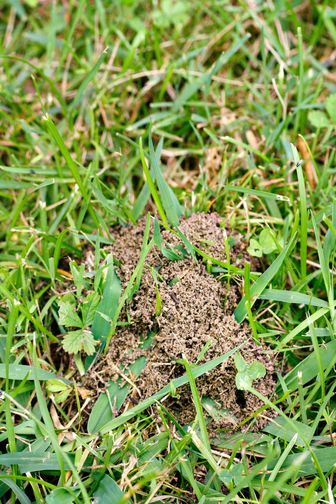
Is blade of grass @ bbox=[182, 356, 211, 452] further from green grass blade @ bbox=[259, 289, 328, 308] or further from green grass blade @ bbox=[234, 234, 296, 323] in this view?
green grass blade @ bbox=[259, 289, 328, 308]

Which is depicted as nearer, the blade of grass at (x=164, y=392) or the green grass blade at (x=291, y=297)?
the blade of grass at (x=164, y=392)

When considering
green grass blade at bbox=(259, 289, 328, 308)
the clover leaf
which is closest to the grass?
green grass blade at bbox=(259, 289, 328, 308)

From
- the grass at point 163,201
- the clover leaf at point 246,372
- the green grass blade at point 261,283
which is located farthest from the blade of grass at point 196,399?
the green grass blade at point 261,283

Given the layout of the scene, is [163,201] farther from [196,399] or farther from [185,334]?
[196,399]

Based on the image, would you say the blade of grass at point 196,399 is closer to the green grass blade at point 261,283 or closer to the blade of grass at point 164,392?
the blade of grass at point 164,392

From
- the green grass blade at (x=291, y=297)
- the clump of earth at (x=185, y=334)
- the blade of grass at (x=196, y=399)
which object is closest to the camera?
the blade of grass at (x=196, y=399)

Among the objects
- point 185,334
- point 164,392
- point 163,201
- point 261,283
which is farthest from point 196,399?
point 163,201

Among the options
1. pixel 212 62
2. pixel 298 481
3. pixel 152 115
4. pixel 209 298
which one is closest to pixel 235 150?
pixel 152 115
